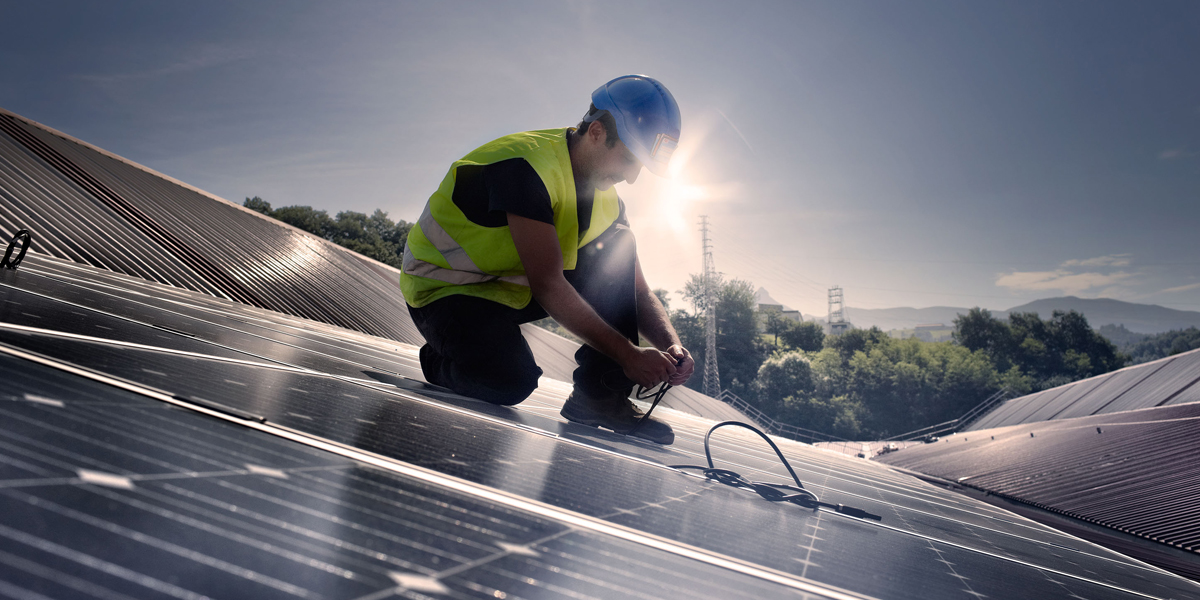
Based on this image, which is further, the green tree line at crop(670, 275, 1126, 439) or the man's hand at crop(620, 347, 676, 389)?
the green tree line at crop(670, 275, 1126, 439)

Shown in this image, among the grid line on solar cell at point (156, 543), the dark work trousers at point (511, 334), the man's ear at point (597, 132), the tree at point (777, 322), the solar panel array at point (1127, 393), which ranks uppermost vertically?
the tree at point (777, 322)

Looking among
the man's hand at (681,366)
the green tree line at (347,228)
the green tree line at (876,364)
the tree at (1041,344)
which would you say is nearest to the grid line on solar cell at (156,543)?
the man's hand at (681,366)

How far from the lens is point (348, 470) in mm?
1146

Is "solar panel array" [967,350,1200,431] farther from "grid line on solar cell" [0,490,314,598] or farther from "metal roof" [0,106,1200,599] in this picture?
"grid line on solar cell" [0,490,314,598]

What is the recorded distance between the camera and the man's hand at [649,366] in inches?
115

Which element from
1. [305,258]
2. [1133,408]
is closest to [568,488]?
[305,258]

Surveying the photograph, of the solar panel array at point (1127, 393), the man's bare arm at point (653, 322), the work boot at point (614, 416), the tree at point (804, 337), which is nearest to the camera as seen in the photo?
the work boot at point (614, 416)

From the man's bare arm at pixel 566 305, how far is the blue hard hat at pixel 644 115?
0.78 metres

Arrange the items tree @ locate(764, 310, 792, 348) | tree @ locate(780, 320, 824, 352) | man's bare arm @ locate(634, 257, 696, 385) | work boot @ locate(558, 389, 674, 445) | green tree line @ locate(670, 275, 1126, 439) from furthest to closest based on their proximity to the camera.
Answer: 1. tree @ locate(764, 310, 792, 348)
2. tree @ locate(780, 320, 824, 352)
3. green tree line @ locate(670, 275, 1126, 439)
4. man's bare arm @ locate(634, 257, 696, 385)
5. work boot @ locate(558, 389, 674, 445)

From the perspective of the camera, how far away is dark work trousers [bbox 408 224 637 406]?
11.3ft

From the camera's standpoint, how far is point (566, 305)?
9.84ft

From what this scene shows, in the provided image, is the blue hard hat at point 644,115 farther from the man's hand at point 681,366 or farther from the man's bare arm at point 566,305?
the man's hand at point 681,366

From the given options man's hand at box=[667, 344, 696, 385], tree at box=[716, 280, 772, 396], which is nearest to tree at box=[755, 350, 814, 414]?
tree at box=[716, 280, 772, 396]

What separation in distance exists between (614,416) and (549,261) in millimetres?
1156
